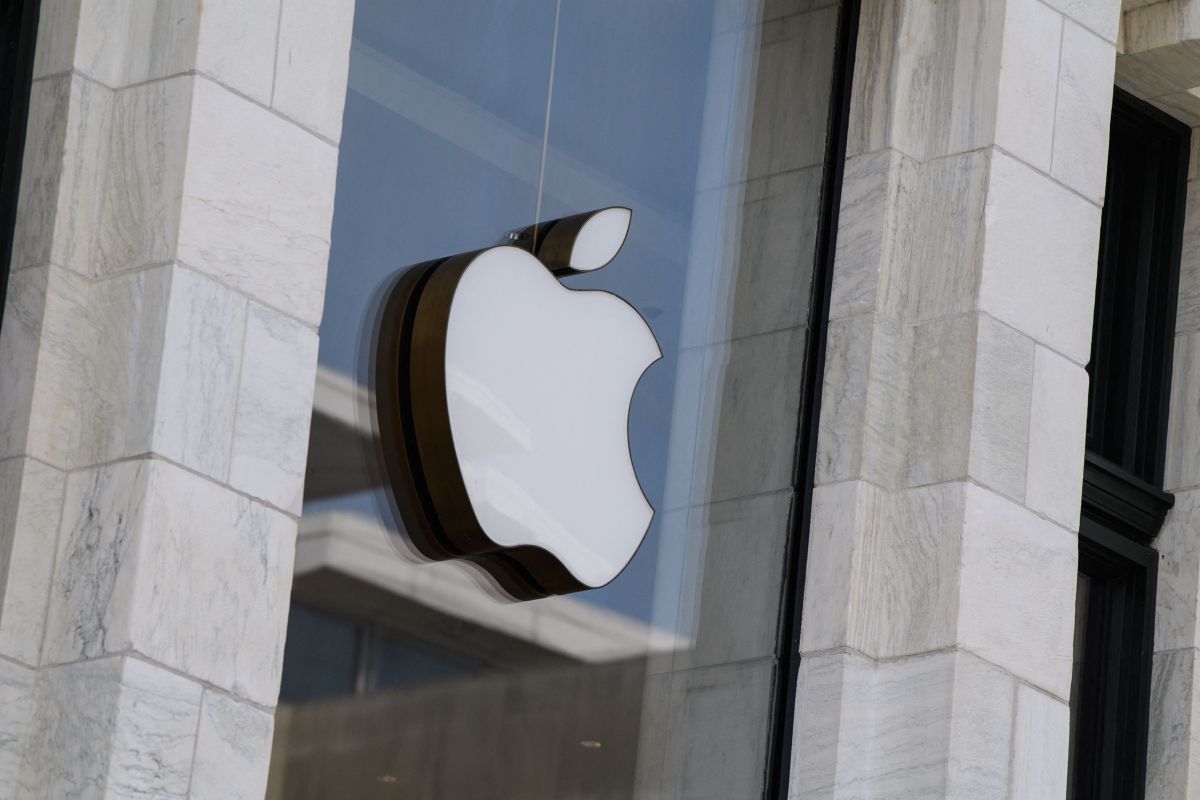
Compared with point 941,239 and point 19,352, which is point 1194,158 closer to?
point 941,239

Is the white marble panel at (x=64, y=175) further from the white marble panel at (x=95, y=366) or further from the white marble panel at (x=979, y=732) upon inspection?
the white marble panel at (x=979, y=732)

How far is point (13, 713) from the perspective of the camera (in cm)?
716

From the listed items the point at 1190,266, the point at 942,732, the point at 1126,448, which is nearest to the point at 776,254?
the point at 942,732

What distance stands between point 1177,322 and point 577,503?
5126mm

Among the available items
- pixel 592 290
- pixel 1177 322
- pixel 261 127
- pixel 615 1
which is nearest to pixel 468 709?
pixel 592 290

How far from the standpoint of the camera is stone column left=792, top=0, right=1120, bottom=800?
9.70 metres

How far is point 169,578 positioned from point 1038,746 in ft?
13.4

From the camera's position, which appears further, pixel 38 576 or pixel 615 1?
pixel 615 1

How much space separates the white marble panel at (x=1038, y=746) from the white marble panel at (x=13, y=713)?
13.5ft

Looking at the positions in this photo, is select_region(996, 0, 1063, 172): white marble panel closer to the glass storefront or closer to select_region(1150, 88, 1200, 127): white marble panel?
the glass storefront

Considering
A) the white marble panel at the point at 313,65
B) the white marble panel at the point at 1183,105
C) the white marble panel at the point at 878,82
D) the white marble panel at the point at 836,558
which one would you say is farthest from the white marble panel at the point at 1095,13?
the white marble panel at the point at 313,65

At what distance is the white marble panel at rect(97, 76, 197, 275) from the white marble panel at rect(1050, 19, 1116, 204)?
434 cm

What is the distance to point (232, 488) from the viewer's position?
24.3 ft

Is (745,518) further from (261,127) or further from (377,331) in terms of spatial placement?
(261,127)
